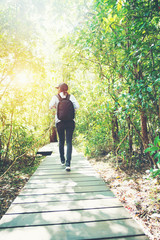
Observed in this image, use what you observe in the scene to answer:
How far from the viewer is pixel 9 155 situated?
4.29m

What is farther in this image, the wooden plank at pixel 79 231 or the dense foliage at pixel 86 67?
the dense foliage at pixel 86 67

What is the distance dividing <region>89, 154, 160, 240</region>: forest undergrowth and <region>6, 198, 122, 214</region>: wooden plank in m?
0.27

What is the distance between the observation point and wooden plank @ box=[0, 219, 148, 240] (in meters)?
1.52

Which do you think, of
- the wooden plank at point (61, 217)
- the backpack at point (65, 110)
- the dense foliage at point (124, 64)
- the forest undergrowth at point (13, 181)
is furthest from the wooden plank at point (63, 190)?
the backpack at point (65, 110)

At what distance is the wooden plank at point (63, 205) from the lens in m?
2.00

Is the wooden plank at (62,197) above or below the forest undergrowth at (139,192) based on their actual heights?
above

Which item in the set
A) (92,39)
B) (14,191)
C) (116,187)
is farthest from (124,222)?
(92,39)

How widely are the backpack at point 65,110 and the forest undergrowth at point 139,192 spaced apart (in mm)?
1429

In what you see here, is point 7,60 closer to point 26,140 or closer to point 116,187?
point 26,140

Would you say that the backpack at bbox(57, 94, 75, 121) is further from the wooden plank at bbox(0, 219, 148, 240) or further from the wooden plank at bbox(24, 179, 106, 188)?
the wooden plank at bbox(0, 219, 148, 240)

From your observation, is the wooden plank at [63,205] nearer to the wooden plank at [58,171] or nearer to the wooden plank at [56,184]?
the wooden plank at [56,184]

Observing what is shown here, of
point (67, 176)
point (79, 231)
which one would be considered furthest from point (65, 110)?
point (79, 231)

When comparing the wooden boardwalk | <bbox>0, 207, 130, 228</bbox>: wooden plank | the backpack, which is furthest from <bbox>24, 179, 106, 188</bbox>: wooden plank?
the backpack

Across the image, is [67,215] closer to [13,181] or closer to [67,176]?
[67,176]
